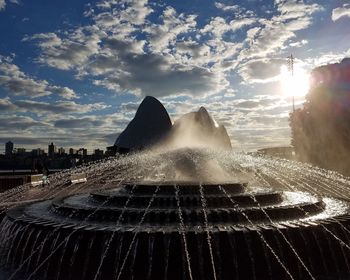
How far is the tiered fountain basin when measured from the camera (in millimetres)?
8219

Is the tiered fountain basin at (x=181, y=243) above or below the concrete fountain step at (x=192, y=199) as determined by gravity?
below

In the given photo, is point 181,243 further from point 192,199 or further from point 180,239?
point 192,199

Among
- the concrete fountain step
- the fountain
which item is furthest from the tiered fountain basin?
the concrete fountain step

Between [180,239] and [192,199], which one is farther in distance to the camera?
[192,199]

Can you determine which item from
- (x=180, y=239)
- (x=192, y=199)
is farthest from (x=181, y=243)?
(x=192, y=199)

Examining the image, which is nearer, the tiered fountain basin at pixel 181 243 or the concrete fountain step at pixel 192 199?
the tiered fountain basin at pixel 181 243

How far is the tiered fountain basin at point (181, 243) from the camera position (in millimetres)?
8219

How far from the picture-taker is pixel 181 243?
823cm

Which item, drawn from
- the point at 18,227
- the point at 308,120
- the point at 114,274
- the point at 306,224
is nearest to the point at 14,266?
the point at 18,227

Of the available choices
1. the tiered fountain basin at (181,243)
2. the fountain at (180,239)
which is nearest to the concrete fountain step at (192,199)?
the fountain at (180,239)

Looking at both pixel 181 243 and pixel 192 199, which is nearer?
pixel 181 243

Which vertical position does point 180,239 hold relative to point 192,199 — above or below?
below

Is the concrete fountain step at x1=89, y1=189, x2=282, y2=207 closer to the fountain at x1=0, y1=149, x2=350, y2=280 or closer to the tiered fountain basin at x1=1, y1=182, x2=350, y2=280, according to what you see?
the fountain at x1=0, y1=149, x2=350, y2=280

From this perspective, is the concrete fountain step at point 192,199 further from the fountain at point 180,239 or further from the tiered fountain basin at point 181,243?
the tiered fountain basin at point 181,243
